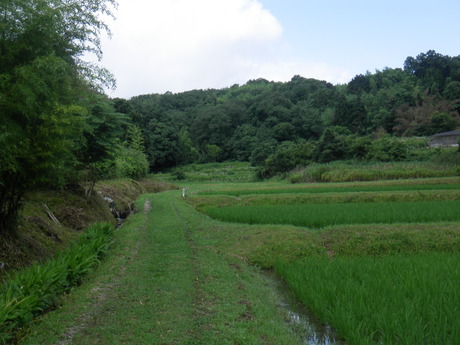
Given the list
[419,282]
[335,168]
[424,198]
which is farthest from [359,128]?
[419,282]

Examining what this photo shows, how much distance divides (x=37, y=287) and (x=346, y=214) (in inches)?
370

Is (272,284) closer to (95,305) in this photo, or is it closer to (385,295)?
(385,295)

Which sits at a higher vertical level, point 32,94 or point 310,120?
point 310,120

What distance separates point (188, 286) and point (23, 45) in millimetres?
5410

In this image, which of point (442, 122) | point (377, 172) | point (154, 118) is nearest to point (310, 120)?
point (442, 122)

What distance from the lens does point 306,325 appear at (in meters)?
4.86

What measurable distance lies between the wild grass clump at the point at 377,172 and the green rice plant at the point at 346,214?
540 inches

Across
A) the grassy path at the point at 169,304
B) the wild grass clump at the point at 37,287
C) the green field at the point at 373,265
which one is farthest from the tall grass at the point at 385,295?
the wild grass clump at the point at 37,287

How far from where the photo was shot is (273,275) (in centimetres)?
761

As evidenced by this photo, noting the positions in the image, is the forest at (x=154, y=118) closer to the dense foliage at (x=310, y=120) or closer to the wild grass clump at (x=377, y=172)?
the dense foliage at (x=310, y=120)

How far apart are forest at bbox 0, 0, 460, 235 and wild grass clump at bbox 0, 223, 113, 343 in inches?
71.7

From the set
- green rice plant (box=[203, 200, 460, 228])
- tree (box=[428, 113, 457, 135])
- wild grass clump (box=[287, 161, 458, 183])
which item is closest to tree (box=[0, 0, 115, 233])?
green rice plant (box=[203, 200, 460, 228])

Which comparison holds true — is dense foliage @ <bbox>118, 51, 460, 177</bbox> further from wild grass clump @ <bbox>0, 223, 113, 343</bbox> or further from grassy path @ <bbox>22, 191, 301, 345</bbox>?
wild grass clump @ <bbox>0, 223, 113, 343</bbox>

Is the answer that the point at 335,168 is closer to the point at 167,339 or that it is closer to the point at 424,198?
the point at 424,198
